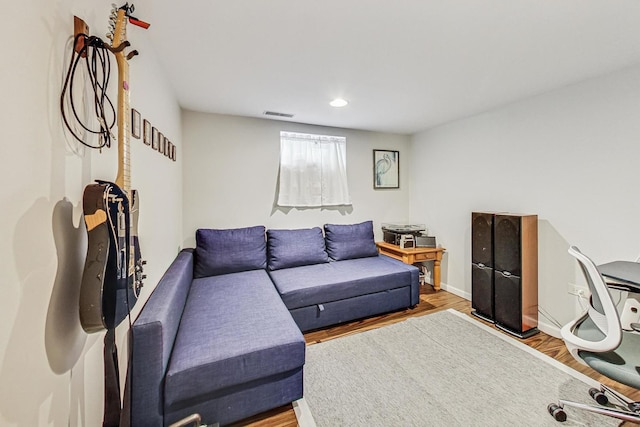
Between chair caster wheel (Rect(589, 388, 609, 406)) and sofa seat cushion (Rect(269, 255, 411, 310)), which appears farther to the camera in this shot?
sofa seat cushion (Rect(269, 255, 411, 310))

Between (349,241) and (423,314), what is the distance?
1.19 meters

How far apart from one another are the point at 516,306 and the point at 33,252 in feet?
10.4

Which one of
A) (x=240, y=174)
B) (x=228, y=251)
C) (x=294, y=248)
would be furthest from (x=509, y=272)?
(x=240, y=174)

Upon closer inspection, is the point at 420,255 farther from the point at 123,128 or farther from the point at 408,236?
the point at 123,128

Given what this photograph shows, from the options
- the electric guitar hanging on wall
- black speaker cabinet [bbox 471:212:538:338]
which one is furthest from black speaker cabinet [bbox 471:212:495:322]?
the electric guitar hanging on wall

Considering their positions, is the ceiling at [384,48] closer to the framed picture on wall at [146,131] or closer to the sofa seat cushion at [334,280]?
the framed picture on wall at [146,131]

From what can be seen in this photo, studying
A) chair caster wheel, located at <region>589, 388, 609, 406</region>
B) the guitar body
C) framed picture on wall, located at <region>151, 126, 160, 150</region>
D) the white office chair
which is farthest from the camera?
framed picture on wall, located at <region>151, 126, 160, 150</region>

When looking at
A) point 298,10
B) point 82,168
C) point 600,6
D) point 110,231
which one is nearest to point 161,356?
point 110,231

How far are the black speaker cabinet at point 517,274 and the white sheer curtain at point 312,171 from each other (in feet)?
6.16

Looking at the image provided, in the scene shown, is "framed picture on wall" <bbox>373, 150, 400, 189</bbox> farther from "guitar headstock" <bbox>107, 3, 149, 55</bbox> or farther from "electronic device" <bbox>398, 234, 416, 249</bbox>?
"guitar headstock" <bbox>107, 3, 149, 55</bbox>

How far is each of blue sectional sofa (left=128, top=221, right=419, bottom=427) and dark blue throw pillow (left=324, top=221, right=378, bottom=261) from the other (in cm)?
1

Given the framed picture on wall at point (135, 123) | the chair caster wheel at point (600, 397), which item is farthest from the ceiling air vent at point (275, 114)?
the chair caster wheel at point (600, 397)

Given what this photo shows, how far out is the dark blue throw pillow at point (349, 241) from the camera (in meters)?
3.30

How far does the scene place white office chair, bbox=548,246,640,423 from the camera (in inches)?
47.4
